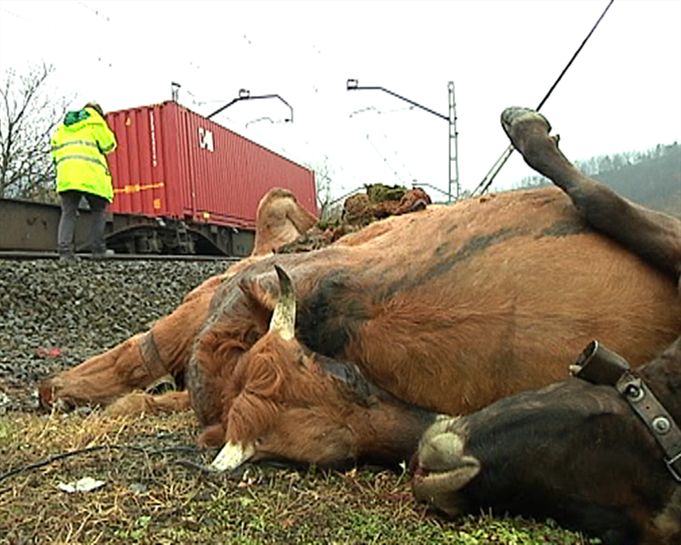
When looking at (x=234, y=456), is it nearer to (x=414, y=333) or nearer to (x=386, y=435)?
(x=386, y=435)

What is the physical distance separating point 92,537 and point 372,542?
0.73 m

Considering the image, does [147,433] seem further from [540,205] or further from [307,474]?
[540,205]

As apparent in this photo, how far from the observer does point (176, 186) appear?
2159 cm

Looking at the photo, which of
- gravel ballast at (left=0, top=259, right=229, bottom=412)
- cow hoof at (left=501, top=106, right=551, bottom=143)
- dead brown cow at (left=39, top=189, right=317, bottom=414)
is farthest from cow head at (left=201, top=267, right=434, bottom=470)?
gravel ballast at (left=0, top=259, right=229, bottom=412)

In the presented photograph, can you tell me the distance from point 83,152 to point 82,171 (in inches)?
10.5

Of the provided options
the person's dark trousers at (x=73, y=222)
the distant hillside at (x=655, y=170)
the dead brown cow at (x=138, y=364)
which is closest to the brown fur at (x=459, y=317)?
the dead brown cow at (x=138, y=364)

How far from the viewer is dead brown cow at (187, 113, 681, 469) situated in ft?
9.80

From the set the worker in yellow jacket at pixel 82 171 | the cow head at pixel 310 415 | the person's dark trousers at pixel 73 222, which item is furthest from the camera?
the worker in yellow jacket at pixel 82 171

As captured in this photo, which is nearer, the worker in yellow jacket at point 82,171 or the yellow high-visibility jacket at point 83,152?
the worker in yellow jacket at point 82,171

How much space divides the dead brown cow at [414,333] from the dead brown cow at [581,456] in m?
0.42

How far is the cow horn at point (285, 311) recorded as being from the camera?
3131 mm

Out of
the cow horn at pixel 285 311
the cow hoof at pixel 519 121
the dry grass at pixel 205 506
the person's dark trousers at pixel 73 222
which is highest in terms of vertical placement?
the person's dark trousers at pixel 73 222

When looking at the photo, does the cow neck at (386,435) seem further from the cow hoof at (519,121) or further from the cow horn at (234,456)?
the cow hoof at (519,121)

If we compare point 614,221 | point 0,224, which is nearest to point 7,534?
point 614,221
